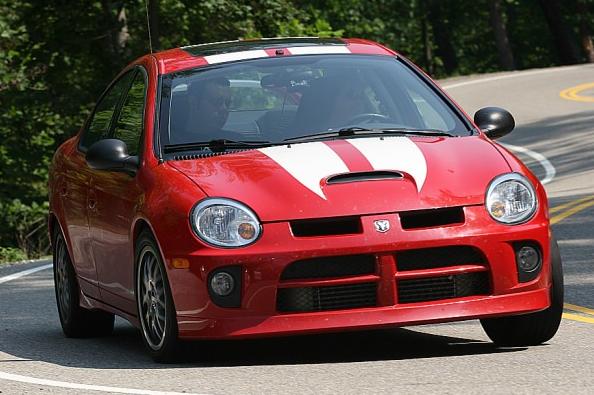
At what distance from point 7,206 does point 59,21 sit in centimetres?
437

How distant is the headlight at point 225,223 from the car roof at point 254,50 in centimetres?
163

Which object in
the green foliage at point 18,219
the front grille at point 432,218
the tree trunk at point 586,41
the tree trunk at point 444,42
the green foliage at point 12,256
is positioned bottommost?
the tree trunk at point 444,42

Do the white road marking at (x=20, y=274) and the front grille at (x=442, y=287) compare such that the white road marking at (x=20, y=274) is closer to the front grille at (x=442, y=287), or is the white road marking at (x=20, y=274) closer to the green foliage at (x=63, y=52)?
the front grille at (x=442, y=287)

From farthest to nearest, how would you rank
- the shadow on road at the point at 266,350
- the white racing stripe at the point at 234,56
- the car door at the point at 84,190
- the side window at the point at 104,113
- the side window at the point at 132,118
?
1. the side window at the point at 104,113
2. the car door at the point at 84,190
3. the white racing stripe at the point at 234,56
4. the side window at the point at 132,118
5. the shadow on road at the point at 266,350

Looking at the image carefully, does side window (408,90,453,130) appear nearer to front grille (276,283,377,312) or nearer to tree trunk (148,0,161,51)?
front grille (276,283,377,312)

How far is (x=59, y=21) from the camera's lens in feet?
106

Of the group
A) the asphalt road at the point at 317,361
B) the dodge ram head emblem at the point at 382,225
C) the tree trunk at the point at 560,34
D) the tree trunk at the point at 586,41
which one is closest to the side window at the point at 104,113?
the asphalt road at the point at 317,361

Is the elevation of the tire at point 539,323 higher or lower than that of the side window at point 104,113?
lower

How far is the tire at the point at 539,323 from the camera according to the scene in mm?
7656

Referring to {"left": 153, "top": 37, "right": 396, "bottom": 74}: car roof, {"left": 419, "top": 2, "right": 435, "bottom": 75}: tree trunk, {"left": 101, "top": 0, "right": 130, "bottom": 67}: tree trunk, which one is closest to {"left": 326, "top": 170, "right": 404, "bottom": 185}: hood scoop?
{"left": 153, "top": 37, "right": 396, "bottom": 74}: car roof

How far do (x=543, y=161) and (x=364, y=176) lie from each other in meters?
16.9

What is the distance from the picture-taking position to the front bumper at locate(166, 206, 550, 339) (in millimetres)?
7090

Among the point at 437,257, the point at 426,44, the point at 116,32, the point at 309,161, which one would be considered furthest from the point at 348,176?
the point at 426,44

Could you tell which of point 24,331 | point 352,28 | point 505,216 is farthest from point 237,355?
point 352,28
